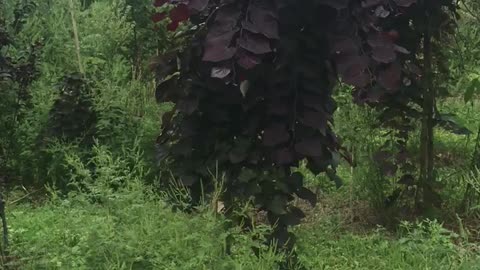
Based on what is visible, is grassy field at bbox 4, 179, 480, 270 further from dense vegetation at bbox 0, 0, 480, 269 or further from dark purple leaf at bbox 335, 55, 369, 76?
dark purple leaf at bbox 335, 55, 369, 76

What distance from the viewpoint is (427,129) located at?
4.32 meters

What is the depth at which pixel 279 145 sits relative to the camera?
310 centimetres

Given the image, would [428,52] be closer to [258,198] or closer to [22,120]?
[258,198]

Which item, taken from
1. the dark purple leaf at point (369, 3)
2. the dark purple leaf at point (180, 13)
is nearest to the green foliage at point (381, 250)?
the dark purple leaf at point (369, 3)

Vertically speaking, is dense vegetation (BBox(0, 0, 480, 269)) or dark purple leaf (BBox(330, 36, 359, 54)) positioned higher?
dark purple leaf (BBox(330, 36, 359, 54))

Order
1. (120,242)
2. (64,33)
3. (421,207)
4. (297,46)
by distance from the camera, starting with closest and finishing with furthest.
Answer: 1. (120,242)
2. (297,46)
3. (421,207)
4. (64,33)

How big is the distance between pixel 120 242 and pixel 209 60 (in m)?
0.80

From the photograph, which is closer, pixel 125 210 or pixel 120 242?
pixel 120 242

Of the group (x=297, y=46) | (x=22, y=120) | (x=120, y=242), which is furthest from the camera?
(x=22, y=120)

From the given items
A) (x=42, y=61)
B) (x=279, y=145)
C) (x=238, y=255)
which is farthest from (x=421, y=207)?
(x=42, y=61)

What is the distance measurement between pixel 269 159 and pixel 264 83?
352 mm

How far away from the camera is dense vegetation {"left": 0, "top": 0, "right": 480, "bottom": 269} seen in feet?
8.83

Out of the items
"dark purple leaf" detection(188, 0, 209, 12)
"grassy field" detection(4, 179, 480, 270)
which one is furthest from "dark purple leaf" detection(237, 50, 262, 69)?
"grassy field" detection(4, 179, 480, 270)

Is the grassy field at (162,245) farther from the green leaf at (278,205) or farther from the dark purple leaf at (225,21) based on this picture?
the dark purple leaf at (225,21)
